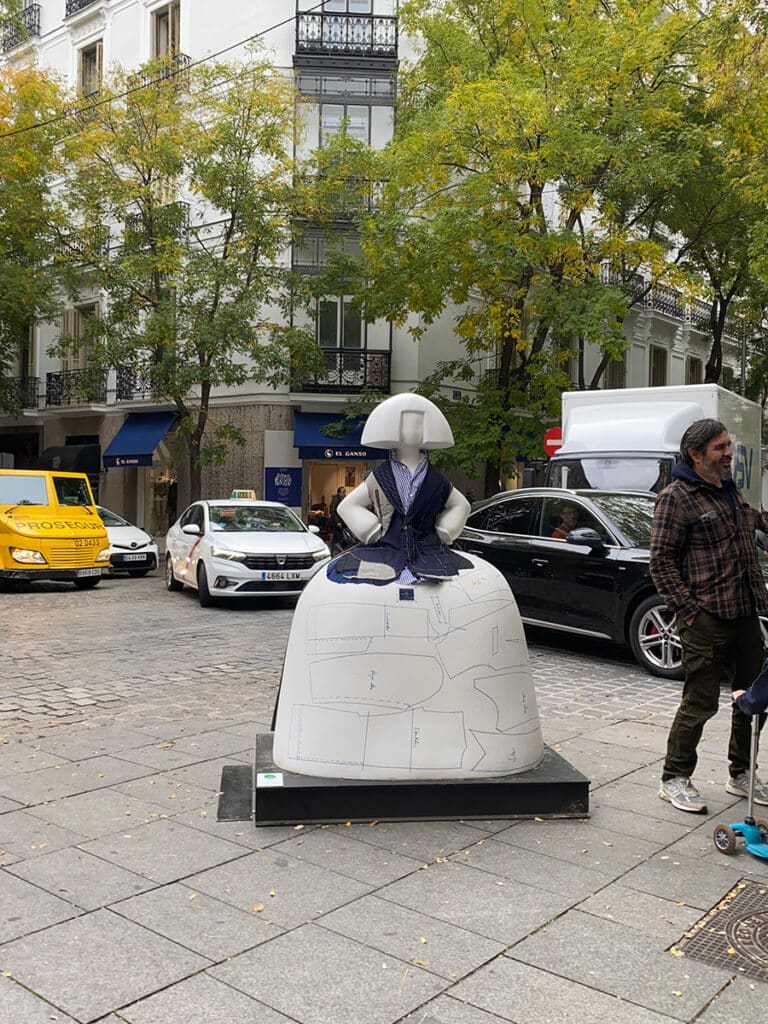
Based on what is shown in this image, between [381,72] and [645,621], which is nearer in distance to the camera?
[645,621]

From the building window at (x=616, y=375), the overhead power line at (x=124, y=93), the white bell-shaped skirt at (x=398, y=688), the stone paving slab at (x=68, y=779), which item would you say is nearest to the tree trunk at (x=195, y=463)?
the overhead power line at (x=124, y=93)

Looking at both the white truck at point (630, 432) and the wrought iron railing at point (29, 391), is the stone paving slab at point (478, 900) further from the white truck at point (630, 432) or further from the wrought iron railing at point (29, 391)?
the wrought iron railing at point (29, 391)

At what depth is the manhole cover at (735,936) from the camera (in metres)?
3.15

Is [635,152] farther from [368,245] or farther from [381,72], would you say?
[381,72]

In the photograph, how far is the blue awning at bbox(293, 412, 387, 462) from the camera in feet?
80.6

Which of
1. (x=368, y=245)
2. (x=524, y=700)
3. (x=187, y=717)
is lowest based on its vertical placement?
(x=187, y=717)

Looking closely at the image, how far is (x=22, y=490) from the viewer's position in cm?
1603

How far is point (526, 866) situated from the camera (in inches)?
156

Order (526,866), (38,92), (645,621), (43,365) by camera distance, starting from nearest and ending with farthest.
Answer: (526,866)
(645,621)
(38,92)
(43,365)

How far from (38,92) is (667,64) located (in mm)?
14412

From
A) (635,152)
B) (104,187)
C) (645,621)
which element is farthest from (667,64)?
(645,621)

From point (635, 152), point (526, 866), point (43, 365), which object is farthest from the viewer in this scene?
point (43, 365)

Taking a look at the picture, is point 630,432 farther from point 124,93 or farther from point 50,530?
point 124,93

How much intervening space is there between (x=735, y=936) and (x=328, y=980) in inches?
56.5
